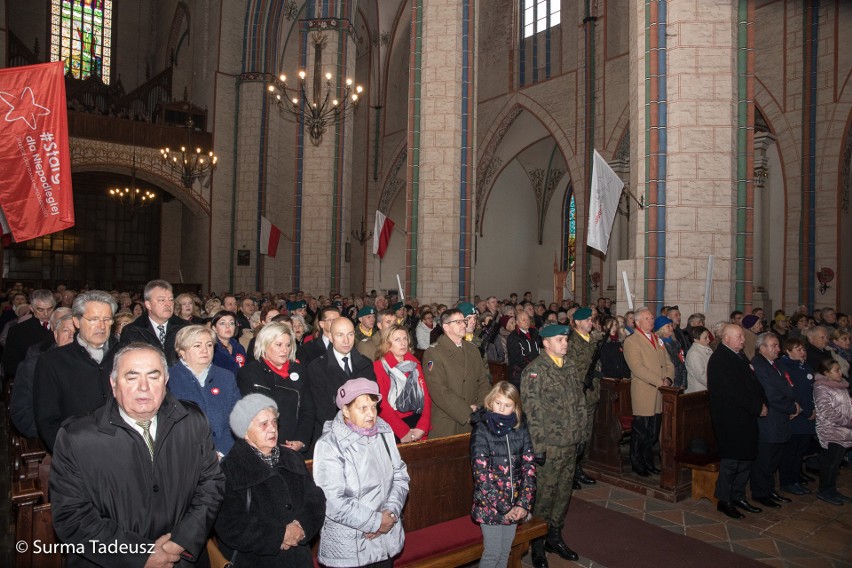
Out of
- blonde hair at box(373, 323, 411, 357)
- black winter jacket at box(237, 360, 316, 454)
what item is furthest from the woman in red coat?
black winter jacket at box(237, 360, 316, 454)

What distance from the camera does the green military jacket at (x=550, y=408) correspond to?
364 cm

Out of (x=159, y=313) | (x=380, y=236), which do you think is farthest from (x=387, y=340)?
(x=380, y=236)

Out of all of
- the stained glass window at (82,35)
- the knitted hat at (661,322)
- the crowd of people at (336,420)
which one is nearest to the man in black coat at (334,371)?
the crowd of people at (336,420)

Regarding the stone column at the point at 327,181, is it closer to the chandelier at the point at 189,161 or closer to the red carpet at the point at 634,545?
the chandelier at the point at 189,161

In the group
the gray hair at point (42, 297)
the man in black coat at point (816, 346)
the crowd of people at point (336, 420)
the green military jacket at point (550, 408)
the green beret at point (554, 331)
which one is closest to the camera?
the crowd of people at point (336, 420)

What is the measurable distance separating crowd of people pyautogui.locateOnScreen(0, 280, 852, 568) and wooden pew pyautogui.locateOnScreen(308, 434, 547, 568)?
168mm

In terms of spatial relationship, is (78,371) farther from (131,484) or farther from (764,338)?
(764,338)

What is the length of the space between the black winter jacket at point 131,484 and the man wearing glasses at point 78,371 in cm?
119

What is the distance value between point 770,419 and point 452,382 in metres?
2.75

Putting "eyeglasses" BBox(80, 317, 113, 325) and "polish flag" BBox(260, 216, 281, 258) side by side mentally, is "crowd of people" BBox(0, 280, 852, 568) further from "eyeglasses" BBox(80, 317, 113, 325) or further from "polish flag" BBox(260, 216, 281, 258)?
"polish flag" BBox(260, 216, 281, 258)

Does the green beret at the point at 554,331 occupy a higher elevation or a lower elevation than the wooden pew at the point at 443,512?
higher

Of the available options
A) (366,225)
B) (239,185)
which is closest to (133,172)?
(239,185)

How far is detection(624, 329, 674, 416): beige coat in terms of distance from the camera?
538 cm

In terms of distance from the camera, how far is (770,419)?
4.87 m
